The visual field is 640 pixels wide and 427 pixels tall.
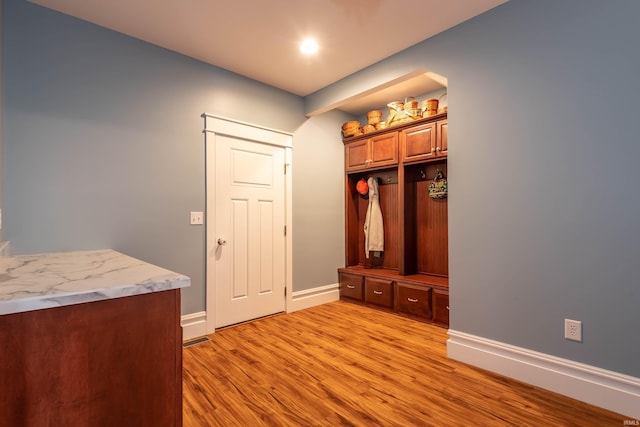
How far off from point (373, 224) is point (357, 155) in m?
0.93

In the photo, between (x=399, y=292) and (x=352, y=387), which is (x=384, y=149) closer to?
(x=399, y=292)

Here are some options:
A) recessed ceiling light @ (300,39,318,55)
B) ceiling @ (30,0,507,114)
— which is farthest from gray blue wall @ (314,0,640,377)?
recessed ceiling light @ (300,39,318,55)

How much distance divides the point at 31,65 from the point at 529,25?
3.39m

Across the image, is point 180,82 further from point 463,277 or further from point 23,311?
point 463,277

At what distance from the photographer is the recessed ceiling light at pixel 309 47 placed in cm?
260

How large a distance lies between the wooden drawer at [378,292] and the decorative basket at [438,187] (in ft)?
3.60

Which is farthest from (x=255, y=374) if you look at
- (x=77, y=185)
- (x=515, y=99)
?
(x=515, y=99)

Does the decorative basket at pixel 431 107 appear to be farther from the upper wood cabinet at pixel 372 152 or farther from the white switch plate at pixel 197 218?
the white switch plate at pixel 197 218

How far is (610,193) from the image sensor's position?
1.75m

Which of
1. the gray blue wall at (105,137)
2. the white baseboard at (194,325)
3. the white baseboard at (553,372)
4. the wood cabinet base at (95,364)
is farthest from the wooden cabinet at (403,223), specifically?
the wood cabinet base at (95,364)

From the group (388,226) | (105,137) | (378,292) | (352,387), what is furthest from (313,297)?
(105,137)

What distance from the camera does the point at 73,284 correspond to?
0.99 meters

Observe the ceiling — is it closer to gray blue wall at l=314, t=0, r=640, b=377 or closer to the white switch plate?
gray blue wall at l=314, t=0, r=640, b=377

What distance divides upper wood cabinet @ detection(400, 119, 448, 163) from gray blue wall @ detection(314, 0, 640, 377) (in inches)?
28.9
